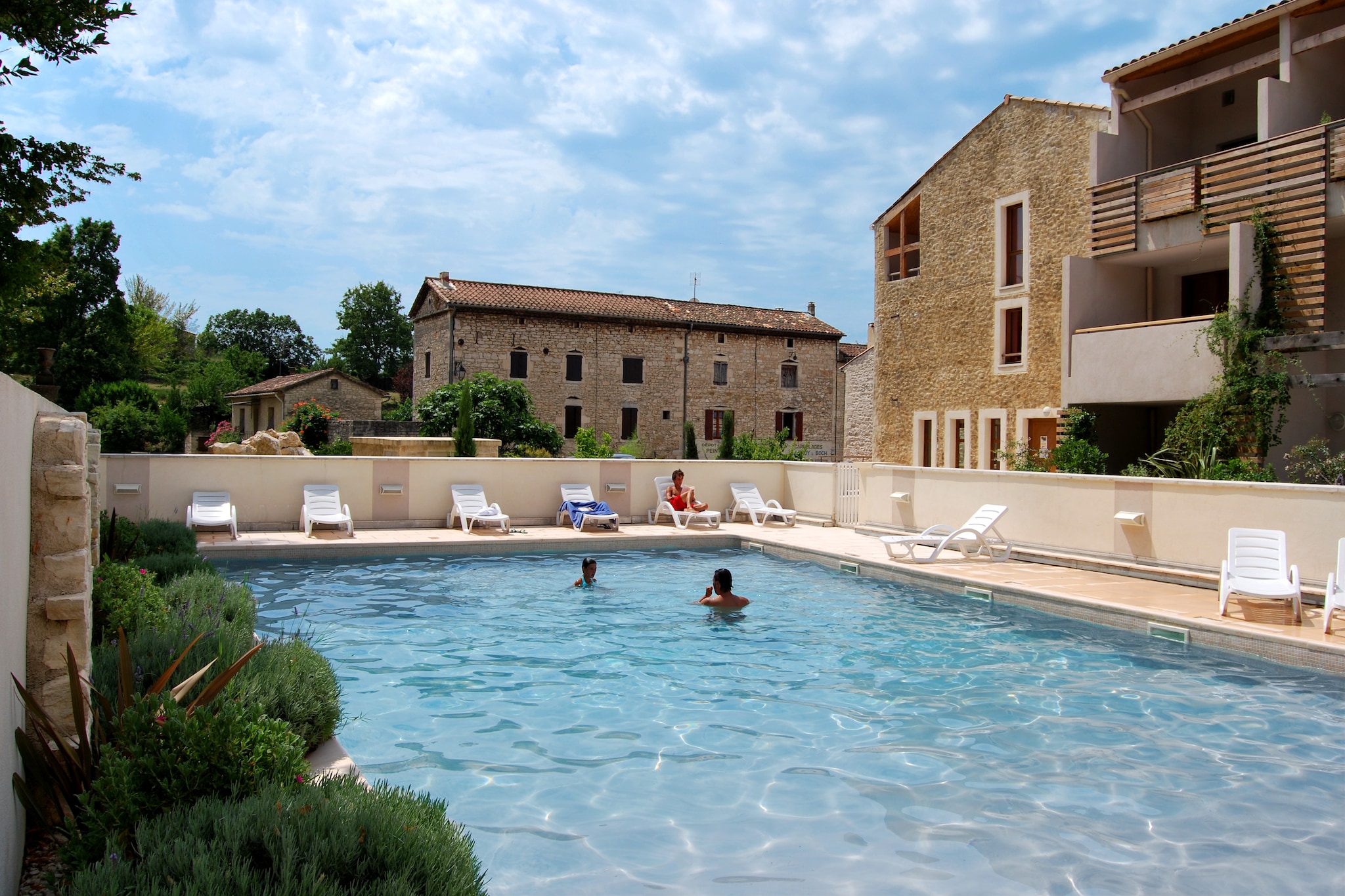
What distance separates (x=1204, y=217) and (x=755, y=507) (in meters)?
9.39

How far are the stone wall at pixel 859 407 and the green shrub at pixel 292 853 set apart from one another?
30.0 m

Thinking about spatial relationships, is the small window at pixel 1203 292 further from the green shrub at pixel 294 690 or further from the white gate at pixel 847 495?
the green shrub at pixel 294 690

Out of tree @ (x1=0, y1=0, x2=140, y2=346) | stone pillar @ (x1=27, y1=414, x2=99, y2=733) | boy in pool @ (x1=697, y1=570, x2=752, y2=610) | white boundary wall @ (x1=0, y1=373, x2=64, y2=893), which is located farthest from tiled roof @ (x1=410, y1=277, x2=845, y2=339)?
white boundary wall @ (x1=0, y1=373, x2=64, y2=893)

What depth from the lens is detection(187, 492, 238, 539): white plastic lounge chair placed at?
12.0 metres

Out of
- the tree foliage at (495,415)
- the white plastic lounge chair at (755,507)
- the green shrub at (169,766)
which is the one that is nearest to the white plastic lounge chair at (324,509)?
the white plastic lounge chair at (755,507)

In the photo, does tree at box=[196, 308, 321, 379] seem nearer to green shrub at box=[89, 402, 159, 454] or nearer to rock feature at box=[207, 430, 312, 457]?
green shrub at box=[89, 402, 159, 454]

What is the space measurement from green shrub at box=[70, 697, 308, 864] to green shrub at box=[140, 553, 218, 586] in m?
4.04

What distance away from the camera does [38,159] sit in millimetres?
8938

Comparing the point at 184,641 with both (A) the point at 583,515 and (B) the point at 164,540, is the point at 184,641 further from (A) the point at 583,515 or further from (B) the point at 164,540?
(A) the point at 583,515

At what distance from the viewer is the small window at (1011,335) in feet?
68.7

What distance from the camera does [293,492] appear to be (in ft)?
43.8

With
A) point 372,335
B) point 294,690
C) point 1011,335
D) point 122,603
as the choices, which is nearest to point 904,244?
point 1011,335

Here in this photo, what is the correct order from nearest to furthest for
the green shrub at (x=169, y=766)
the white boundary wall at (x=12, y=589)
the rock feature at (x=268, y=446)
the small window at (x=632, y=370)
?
the white boundary wall at (x=12, y=589) → the green shrub at (x=169, y=766) → the rock feature at (x=268, y=446) → the small window at (x=632, y=370)

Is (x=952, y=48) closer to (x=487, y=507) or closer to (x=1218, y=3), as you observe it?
(x=1218, y=3)
